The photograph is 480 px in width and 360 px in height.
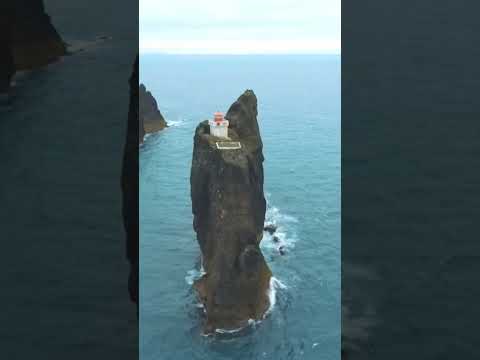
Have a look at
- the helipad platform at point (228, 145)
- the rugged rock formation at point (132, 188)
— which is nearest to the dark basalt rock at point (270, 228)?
the helipad platform at point (228, 145)

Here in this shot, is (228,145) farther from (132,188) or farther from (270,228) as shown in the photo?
(132,188)

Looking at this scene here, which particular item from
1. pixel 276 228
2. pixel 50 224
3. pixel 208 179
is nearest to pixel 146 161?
pixel 276 228

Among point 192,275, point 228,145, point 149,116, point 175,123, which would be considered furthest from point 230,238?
point 175,123

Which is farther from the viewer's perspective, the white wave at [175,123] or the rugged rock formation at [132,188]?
the white wave at [175,123]

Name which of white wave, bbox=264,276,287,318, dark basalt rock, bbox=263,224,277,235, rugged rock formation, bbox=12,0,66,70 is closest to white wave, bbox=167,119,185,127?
dark basalt rock, bbox=263,224,277,235

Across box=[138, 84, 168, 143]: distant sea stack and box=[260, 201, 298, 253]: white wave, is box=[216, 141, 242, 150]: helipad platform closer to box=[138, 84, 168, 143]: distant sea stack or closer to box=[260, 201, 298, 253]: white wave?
box=[260, 201, 298, 253]: white wave

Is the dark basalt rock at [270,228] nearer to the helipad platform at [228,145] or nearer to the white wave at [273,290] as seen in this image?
the white wave at [273,290]
